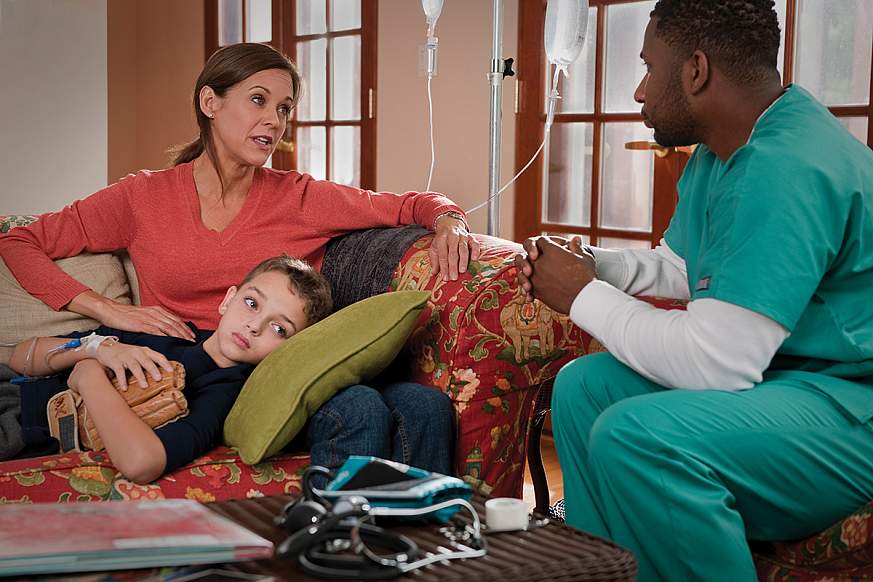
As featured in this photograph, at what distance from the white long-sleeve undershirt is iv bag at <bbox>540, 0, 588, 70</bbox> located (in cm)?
115

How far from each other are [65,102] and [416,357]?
103 inches

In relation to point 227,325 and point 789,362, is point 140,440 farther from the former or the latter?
point 789,362

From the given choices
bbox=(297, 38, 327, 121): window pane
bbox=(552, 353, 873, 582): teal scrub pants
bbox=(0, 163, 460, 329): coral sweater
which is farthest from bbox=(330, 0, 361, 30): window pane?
bbox=(552, 353, 873, 582): teal scrub pants

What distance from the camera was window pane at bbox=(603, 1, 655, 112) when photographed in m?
3.48

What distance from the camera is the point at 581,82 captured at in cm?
368

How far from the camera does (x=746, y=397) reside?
1494 millimetres

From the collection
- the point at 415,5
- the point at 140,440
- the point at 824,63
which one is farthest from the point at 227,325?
the point at 415,5

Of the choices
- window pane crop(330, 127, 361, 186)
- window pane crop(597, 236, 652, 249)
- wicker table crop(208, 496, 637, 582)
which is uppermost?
window pane crop(330, 127, 361, 186)

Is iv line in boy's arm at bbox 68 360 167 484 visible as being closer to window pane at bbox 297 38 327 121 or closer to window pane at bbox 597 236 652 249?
window pane at bbox 597 236 652 249

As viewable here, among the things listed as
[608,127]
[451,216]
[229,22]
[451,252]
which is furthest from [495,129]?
[229,22]

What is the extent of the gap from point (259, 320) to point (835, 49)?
1909 mm

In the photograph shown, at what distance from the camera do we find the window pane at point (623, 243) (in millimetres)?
3512

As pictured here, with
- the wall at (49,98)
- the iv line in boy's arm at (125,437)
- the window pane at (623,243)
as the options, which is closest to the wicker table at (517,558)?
the iv line in boy's arm at (125,437)

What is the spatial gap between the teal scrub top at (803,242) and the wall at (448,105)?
233 cm
